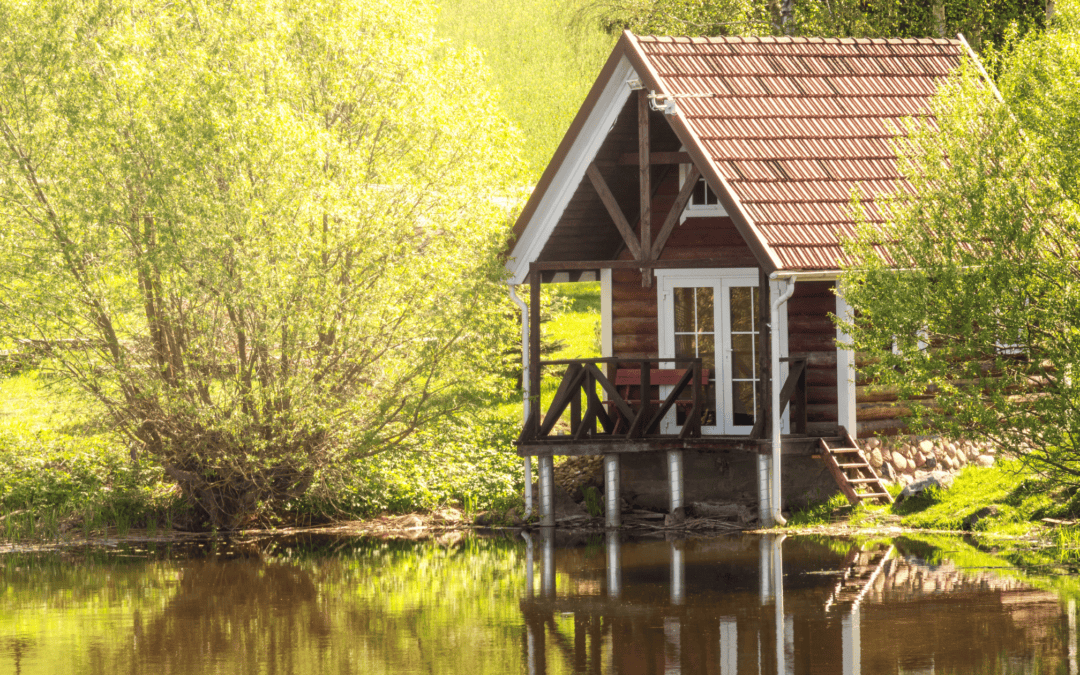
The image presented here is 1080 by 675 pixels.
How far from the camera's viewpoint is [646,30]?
Answer: 28.0 meters

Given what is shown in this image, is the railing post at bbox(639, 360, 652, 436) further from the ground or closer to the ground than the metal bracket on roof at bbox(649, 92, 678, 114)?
closer to the ground

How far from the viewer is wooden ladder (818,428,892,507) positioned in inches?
655

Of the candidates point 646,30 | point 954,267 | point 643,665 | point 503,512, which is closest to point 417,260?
A: point 503,512

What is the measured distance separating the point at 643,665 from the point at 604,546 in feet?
21.6

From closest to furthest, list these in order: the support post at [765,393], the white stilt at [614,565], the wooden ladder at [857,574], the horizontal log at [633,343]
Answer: the wooden ladder at [857,574], the white stilt at [614,565], the support post at [765,393], the horizontal log at [633,343]

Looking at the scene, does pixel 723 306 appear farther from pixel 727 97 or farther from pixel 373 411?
pixel 373 411

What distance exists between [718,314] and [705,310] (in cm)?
24

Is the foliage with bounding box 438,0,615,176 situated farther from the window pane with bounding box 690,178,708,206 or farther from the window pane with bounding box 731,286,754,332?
the window pane with bounding box 731,286,754,332

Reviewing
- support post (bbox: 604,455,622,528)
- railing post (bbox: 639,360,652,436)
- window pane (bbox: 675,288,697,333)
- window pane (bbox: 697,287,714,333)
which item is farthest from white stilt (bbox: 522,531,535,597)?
window pane (bbox: 697,287,714,333)

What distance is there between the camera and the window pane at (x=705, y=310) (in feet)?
60.4

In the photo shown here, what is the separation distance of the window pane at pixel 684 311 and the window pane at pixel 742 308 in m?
0.59

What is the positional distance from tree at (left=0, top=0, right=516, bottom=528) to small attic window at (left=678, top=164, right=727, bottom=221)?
266 cm

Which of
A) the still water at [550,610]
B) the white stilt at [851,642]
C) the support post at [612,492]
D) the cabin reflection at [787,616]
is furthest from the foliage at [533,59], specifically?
the white stilt at [851,642]

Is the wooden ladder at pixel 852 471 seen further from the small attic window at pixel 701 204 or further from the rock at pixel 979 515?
the small attic window at pixel 701 204
